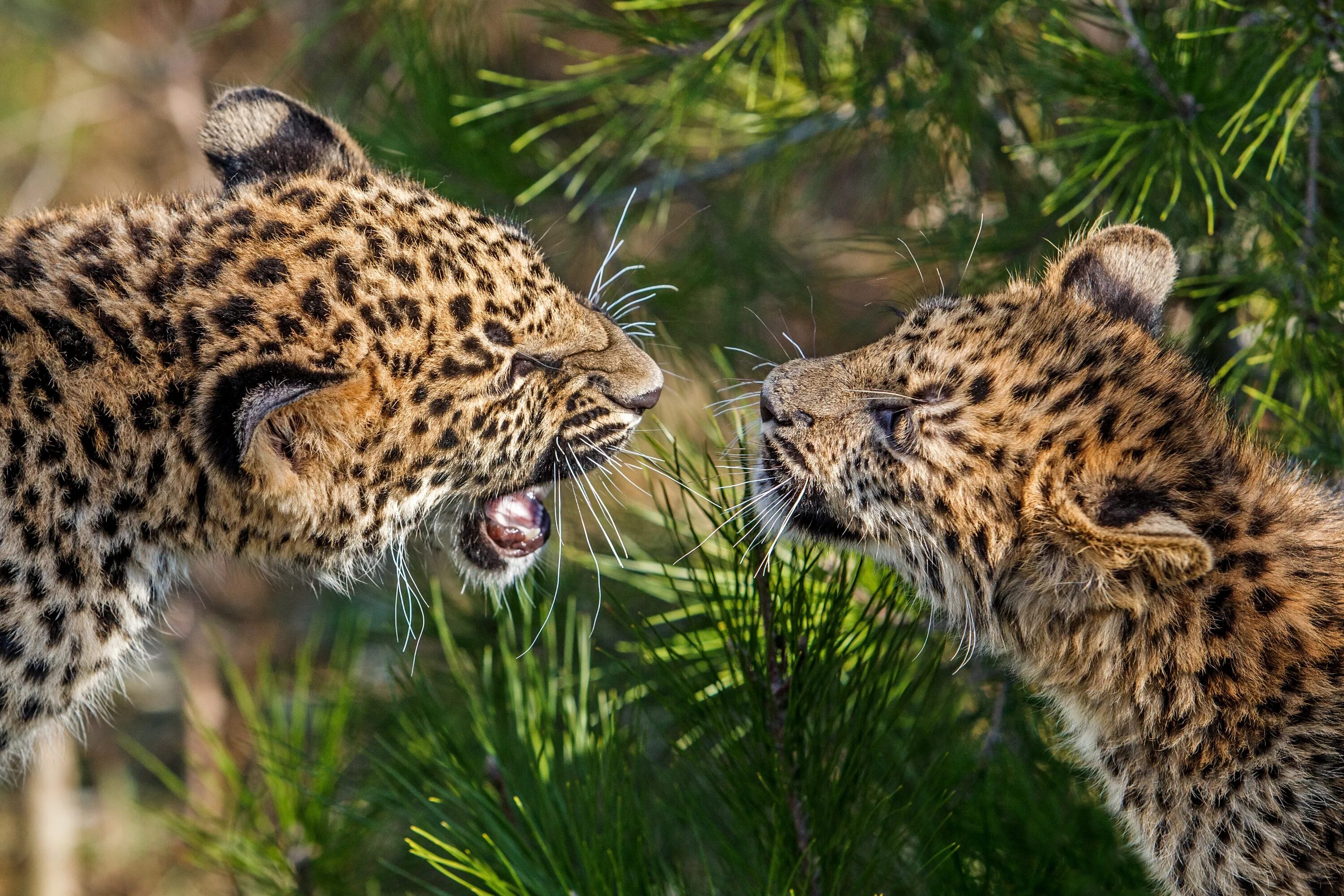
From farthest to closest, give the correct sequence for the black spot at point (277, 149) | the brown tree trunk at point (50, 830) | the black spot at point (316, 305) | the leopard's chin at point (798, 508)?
the brown tree trunk at point (50, 830) < the black spot at point (277, 149) < the leopard's chin at point (798, 508) < the black spot at point (316, 305)

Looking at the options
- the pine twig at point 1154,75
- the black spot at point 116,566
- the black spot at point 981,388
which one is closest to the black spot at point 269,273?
the black spot at point 116,566

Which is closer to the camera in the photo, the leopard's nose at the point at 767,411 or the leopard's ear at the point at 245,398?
the leopard's ear at the point at 245,398

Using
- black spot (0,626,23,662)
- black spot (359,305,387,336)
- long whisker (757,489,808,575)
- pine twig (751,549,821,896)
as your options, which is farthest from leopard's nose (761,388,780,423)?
black spot (0,626,23,662)

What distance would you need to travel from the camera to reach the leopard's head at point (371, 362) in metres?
2.65

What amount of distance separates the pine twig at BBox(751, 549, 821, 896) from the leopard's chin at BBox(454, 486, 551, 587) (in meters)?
1.11

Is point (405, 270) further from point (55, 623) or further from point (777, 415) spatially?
point (55, 623)

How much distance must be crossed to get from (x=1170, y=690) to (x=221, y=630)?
6853mm

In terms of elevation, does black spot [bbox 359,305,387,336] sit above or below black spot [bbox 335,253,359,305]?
below

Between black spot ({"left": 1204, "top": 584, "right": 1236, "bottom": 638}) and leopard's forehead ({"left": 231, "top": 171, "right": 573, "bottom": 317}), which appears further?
leopard's forehead ({"left": 231, "top": 171, "right": 573, "bottom": 317})

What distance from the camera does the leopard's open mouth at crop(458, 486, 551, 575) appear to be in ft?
10.6

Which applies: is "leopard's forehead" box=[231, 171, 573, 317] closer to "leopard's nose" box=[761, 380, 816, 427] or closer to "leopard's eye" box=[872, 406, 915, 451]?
"leopard's nose" box=[761, 380, 816, 427]

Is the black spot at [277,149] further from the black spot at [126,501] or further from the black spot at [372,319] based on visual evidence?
the black spot at [126,501]

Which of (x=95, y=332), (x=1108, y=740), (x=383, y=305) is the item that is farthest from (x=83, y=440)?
(x=1108, y=740)

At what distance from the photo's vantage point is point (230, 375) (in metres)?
2.55
